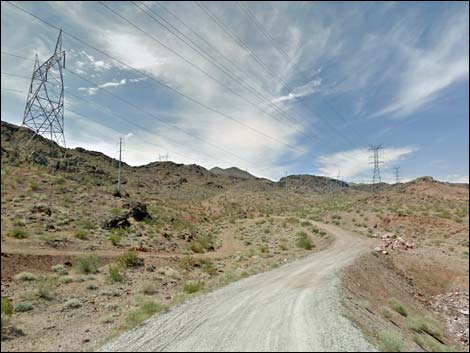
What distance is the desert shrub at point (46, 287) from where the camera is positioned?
14.7 metres

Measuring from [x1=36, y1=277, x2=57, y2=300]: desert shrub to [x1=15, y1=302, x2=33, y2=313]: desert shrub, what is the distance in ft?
4.82

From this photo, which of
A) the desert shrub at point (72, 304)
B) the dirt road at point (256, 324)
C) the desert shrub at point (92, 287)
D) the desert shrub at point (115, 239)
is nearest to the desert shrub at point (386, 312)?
the dirt road at point (256, 324)

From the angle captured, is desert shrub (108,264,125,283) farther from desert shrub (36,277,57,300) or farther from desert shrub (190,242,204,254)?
desert shrub (190,242,204,254)

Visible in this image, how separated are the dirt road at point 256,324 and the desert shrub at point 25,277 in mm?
10224

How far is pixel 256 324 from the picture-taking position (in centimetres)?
962

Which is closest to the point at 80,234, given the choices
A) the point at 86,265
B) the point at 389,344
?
the point at 86,265

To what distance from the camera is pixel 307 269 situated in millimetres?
21016

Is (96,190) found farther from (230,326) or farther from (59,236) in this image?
(230,326)

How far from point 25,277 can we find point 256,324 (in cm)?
1454

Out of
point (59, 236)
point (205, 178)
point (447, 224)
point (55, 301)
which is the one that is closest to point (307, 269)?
point (55, 301)

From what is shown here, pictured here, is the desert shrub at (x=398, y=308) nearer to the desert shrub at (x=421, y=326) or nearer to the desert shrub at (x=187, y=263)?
the desert shrub at (x=421, y=326)

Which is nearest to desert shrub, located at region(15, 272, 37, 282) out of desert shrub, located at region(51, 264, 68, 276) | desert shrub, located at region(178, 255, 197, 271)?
desert shrub, located at region(51, 264, 68, 276)

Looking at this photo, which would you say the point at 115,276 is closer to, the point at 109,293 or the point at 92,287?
the point at 92,287

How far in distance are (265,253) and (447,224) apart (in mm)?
23315
